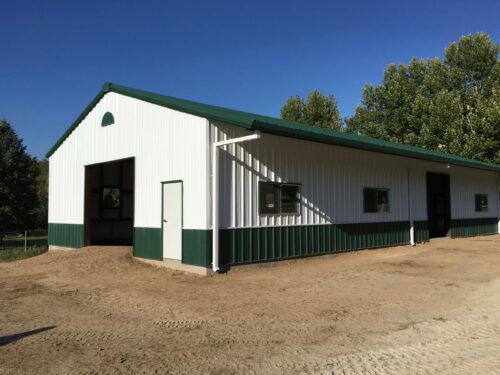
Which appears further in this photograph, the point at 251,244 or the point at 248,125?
the point at 251,244

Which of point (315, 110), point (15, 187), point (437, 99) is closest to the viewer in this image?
point (15, 187)

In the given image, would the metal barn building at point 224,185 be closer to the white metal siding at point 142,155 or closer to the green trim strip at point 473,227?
the white metal siding at point 142,155

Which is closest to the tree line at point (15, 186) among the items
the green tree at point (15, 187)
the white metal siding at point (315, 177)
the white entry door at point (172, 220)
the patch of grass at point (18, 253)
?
the green tree at point (15, 187)

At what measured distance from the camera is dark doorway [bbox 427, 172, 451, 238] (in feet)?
63.9

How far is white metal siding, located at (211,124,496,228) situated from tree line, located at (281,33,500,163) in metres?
11.1

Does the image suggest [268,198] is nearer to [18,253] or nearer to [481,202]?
[18,253]

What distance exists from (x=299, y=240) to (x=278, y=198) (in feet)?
4.82

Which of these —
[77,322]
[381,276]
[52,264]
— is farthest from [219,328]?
[52,264]

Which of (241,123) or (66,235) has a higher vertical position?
(241,123)

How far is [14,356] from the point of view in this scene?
4.85 m

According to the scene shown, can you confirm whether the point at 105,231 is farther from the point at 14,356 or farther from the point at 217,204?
A: the point at 14,356

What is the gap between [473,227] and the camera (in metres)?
21.5

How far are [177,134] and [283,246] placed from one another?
4223 mm

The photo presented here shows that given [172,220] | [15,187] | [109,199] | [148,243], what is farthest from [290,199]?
[15,187]
